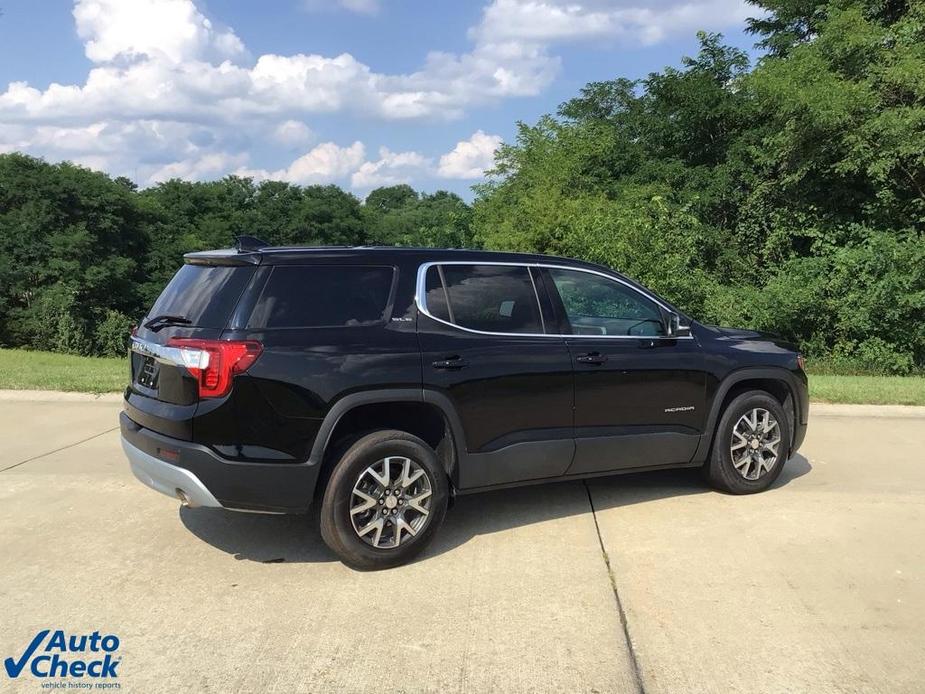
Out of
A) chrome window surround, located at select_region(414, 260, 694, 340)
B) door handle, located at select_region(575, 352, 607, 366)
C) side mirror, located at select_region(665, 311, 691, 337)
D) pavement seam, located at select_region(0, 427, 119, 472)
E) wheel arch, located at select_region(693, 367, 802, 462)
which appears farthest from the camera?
pavement seam, located at select_region(0, 427, 119, 472)

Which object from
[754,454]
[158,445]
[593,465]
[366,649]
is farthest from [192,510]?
[754,454]

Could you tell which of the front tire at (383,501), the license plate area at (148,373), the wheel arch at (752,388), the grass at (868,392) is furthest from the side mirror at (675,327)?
the grass at (868,392)

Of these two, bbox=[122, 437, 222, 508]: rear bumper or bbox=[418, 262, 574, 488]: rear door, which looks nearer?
bbox=[122, 437, 222, 508]: rear bumper

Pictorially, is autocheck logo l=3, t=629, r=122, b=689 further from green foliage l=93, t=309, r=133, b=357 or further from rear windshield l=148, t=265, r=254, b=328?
green foliage l=93, t=309, r=133, b=357

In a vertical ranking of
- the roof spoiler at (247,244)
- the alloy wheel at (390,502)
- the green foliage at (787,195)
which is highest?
the green foliage at (787,195)

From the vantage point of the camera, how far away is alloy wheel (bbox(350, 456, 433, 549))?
416 cm

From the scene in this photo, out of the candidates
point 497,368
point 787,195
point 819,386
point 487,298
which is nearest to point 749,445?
point 497,368

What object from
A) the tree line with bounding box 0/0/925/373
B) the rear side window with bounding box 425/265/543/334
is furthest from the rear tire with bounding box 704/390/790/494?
the tree line with bounding box 0/0/925/373

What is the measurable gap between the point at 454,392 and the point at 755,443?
255cm

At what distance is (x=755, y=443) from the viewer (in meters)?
5.55

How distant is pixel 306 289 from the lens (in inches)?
166

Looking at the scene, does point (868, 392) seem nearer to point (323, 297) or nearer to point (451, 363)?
point (451, 363)

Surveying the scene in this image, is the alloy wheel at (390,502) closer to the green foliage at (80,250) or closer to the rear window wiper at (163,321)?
the rear window wiper at (163,321)

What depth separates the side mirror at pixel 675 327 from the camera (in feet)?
17.2
